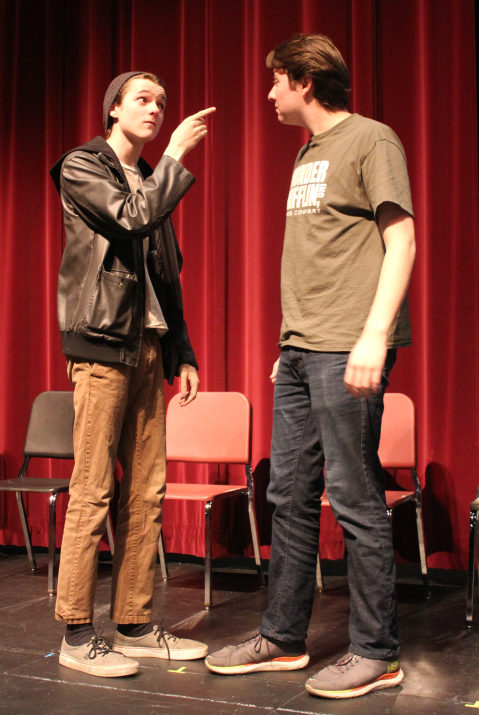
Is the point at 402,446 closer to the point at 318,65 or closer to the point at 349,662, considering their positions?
the point at 349,662

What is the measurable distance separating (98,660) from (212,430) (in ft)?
4.96

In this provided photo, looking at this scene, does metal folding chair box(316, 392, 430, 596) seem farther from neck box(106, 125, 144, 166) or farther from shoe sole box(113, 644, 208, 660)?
neck box(106, 125, 144, 166)

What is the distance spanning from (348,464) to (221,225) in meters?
2.08

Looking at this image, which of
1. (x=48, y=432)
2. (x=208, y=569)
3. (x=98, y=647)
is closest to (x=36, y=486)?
(x=48, y=432)

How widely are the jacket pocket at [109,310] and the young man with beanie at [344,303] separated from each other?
423 millimetres

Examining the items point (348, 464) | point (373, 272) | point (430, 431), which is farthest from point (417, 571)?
point (373, 272)

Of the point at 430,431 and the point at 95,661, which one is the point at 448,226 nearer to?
the point at 430,431

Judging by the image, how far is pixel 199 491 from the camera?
3.08 m

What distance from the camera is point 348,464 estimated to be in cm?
186

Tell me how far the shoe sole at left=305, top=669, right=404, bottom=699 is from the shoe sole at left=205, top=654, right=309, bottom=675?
17 cm

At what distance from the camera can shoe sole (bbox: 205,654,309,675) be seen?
2.02 m

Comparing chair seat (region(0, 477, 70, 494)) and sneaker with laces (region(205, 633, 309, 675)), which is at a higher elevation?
chair seat (region(0, 477, 70, 494))

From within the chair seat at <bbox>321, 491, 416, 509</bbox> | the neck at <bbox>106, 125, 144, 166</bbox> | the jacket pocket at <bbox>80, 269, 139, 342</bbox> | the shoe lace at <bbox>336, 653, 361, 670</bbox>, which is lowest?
the shoe lace at <bbox>336, 653, 361, 670</bbox>

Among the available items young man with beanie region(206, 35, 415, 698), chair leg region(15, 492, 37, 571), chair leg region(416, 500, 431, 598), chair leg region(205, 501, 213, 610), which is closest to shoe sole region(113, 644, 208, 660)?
young man with beanie region(206, 35, 415, 698)
